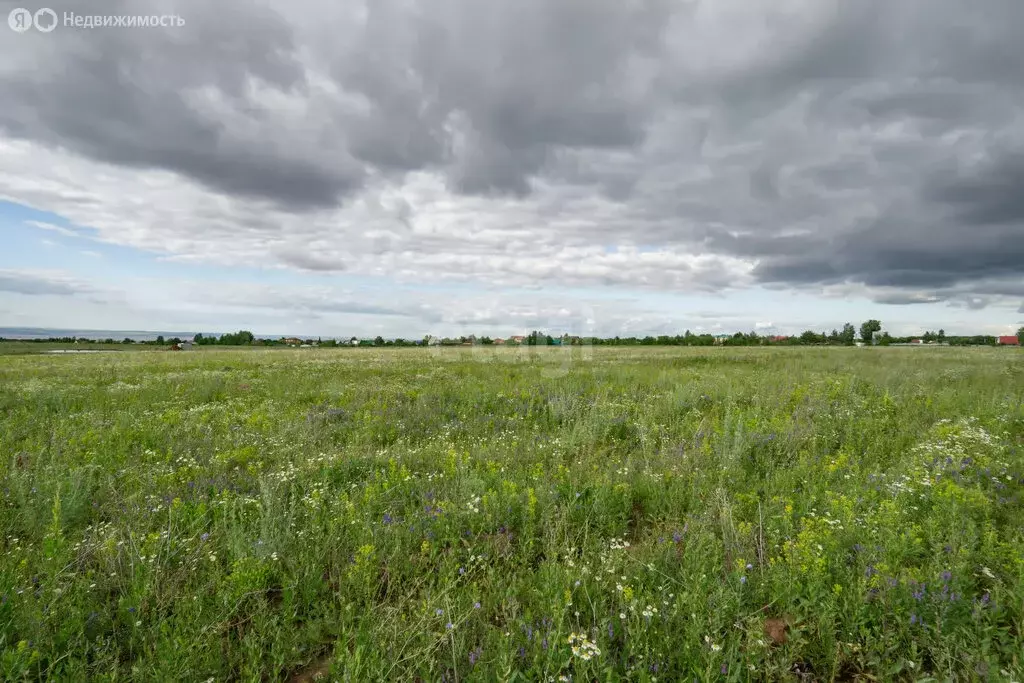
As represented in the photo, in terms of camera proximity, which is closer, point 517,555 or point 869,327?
point 517,555

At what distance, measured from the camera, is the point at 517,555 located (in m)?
3.86

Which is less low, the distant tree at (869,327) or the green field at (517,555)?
the distant tree at (869,327)

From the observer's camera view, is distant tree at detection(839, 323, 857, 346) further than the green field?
Yes

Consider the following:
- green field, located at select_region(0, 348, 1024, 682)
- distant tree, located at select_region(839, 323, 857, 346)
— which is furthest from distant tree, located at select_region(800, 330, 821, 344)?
green field, located at select_region(0, 348, 1024, 682)

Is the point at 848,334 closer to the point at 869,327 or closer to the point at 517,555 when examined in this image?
the point at 869,327

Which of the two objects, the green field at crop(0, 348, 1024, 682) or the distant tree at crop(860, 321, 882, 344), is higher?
the distant tree at crop(860, 321, 882, 344)

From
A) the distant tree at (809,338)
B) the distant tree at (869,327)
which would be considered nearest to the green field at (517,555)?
the distant tree at (809,338)

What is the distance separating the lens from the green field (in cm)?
277

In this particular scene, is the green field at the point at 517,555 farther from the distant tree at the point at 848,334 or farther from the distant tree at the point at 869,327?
the distant tree at the point at 869,327

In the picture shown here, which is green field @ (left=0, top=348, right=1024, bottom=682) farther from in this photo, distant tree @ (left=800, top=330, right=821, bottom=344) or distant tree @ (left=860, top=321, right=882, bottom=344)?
distant tree @ (left=860, top=321, right=882, bottom=344)

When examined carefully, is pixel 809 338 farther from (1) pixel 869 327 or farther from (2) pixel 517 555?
(2) pixel 517 555

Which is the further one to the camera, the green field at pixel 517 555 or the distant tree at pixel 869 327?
the distant tree at pixel 869 327

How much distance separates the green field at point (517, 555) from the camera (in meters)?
2.77

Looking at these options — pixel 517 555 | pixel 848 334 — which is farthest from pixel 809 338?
pixel 517 555
